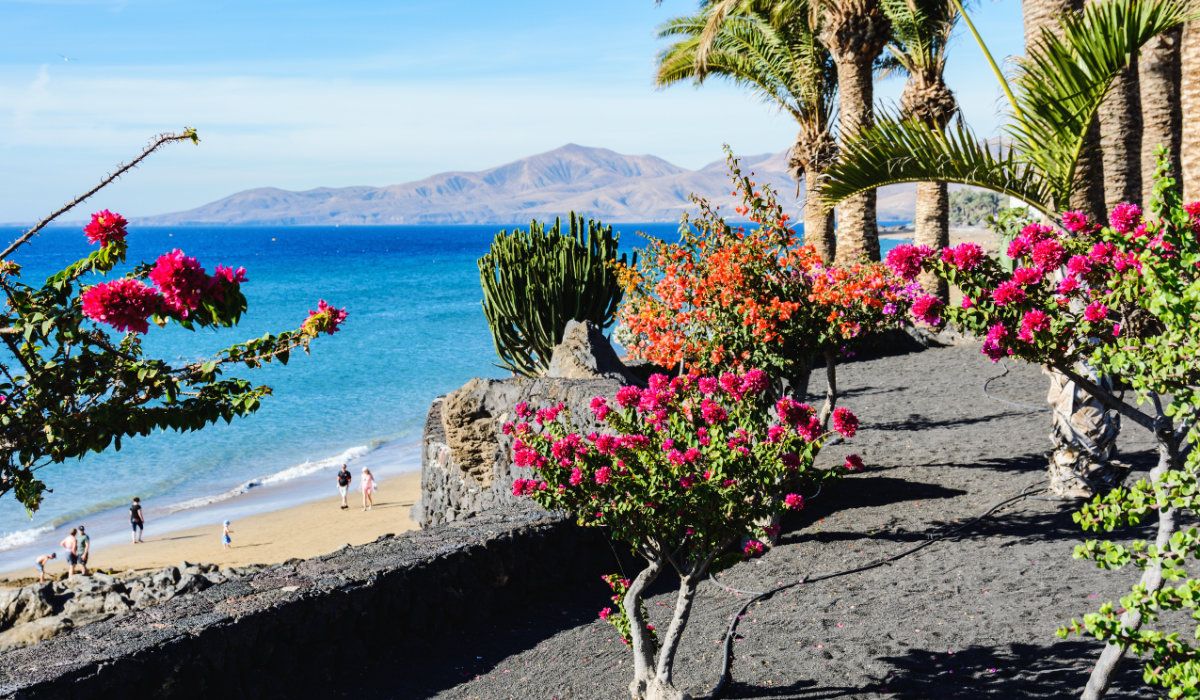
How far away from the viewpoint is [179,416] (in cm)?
508

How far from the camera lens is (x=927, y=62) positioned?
1988 cm

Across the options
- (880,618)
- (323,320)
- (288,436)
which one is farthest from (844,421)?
(288,436)

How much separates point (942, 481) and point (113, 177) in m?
8.97

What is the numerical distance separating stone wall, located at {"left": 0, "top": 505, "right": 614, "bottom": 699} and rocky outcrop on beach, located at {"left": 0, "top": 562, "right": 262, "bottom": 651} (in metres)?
4.62

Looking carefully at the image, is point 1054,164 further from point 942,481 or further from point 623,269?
point 623,269

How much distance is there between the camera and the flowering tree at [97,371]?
15.2 feet

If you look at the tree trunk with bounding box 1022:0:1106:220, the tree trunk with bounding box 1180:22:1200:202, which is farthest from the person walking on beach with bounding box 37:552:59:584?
the tree trunk with bounding box 1180:22:1200:202

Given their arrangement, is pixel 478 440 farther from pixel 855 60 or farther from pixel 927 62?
pixel 927 62

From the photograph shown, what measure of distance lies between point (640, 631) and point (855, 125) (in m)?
13.5

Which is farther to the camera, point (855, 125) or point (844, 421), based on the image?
point (855, 125)

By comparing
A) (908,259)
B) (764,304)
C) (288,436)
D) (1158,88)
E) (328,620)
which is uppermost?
(1158,88)

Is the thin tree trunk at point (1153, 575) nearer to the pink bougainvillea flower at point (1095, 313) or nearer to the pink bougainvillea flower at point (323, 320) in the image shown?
the pink bougainvillea flower at point (1095, 313)

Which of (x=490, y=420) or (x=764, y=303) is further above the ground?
(x=764, y=303)

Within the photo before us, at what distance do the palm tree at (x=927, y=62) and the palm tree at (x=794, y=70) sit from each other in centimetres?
172
